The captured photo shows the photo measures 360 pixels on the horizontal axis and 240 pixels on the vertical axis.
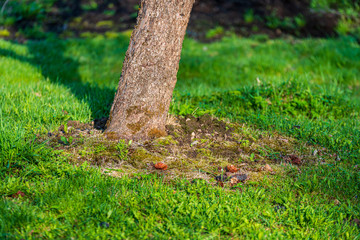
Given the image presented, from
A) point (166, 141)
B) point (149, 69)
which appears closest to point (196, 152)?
point (166, 141)

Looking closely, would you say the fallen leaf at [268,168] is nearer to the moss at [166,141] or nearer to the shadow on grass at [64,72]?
the moss at [166,141]

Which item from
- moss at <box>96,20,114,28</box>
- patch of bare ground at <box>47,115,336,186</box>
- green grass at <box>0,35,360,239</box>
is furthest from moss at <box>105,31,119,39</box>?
patch of bare ground at <box>47,115,336,186</box>

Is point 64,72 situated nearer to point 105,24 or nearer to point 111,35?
point 111,35

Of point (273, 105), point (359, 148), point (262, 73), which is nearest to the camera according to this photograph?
point (359, 148)

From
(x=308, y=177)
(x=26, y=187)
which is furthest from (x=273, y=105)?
(x=26, y=187)

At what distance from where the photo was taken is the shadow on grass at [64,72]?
4509 mm

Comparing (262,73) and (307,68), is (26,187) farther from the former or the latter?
(307,68)

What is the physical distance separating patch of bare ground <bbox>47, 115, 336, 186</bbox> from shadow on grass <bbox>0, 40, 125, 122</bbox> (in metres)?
0.63

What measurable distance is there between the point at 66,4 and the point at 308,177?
11.2 metres

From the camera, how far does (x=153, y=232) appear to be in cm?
228

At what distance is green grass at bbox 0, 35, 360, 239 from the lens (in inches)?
92.1

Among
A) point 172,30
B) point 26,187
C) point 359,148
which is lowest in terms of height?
point 359,148

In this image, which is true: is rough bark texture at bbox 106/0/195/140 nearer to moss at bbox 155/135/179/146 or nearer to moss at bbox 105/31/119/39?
moss at bbox 155/135/179/146

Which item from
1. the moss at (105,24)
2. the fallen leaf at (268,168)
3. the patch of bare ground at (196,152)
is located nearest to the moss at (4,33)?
the moss at (105,24)
